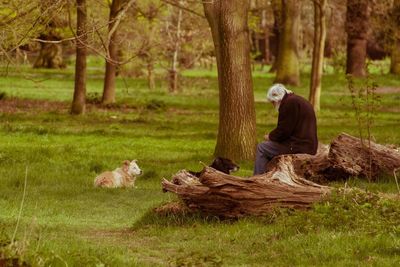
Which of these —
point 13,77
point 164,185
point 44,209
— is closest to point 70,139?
point 44,209

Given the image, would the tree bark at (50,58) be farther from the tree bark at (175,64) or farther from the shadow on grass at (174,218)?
the shadow on grass at (174,218)

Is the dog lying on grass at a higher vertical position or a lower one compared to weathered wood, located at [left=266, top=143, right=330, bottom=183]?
lower

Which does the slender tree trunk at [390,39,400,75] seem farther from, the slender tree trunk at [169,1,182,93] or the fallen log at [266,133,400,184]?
the fallen log at [266,133,400,184]

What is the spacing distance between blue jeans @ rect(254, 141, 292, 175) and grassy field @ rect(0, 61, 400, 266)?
3.65 feet

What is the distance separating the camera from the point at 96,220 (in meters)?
14.5

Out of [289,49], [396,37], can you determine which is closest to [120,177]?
[396,37]

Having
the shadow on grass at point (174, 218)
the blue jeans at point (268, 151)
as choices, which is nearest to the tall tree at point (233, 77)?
the blue jeans at point (268, 151)

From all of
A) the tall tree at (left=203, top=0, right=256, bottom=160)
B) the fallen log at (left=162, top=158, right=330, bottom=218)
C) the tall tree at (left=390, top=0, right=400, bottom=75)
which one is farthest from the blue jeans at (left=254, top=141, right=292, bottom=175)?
the tall tree at (left=390, top=0, right=400, bottom=75)

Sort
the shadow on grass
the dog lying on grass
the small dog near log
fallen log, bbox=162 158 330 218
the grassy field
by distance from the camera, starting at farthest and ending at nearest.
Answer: the dog lying on grass < the small dog near log < the shadow on grass < fallen log, bbox=162 158 330 218 < the grassy field

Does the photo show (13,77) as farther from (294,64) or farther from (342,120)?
(342,120)

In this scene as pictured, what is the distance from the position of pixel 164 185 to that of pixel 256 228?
1.91 metres

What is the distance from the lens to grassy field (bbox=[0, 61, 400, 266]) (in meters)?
10.2

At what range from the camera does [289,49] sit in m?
48.1

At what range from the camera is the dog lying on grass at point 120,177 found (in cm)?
1750
